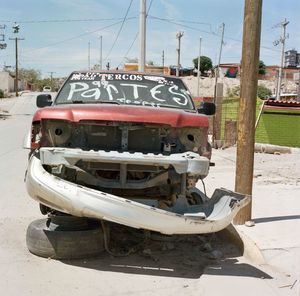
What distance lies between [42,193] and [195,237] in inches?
91.9

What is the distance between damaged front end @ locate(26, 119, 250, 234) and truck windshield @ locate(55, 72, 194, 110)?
93 centimetres

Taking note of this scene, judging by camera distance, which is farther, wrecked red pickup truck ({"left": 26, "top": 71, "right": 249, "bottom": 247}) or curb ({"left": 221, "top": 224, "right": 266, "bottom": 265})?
curb ({"left": 221, "top": 224, "right": 266, "bottom": 265})

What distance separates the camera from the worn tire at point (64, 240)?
571 cm

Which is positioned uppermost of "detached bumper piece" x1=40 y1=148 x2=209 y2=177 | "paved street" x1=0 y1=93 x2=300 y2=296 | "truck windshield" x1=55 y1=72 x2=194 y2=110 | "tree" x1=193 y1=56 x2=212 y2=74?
"tree" x1=193 y1=56 x2=212 y2=74

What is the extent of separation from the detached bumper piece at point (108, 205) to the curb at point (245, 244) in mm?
774

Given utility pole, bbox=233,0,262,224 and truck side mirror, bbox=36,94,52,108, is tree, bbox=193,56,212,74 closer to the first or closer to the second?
truck side mirror, bbox=36,94,52,108

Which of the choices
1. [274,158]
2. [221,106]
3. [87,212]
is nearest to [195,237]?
[87,212]

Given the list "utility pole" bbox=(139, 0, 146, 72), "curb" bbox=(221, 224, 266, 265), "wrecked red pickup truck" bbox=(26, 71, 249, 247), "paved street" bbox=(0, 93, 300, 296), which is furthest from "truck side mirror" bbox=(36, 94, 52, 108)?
"utility pole" bbox=(139, 0, 146, 72)

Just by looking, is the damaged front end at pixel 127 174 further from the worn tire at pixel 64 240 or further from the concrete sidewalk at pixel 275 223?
the concrete sidewalk at pixel 275 223

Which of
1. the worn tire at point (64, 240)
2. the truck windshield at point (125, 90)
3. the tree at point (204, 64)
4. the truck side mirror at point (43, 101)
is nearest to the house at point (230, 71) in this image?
the tree at point (204, 64)

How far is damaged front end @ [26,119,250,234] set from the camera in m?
5.00

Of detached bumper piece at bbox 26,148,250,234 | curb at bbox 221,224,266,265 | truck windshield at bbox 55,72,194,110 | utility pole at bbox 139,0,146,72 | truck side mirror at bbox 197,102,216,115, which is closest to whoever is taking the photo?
detached bumper piece at bbox 26,148,250,234

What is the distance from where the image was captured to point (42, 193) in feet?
17.0

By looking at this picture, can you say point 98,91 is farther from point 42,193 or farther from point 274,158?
point 274,158
